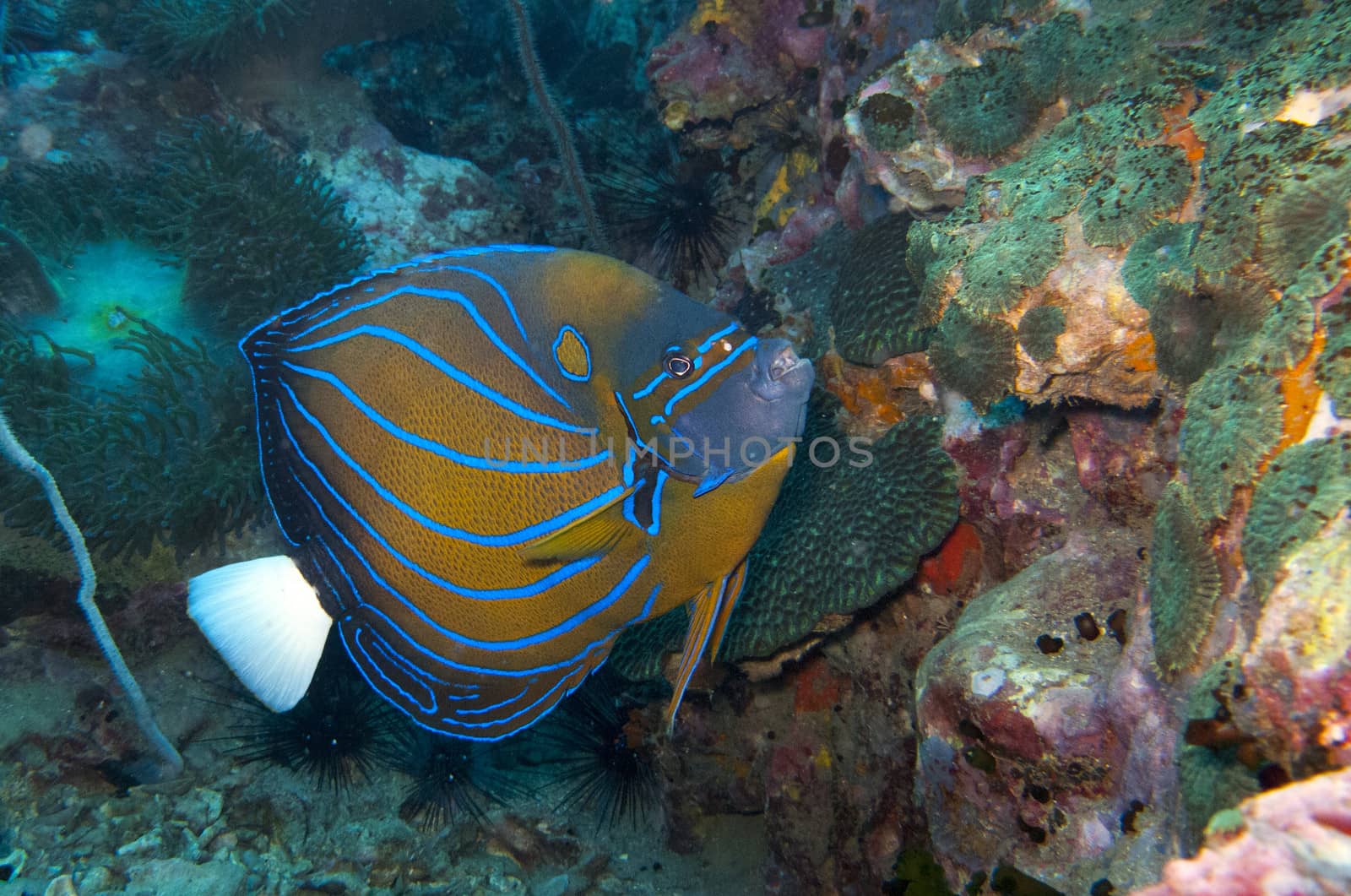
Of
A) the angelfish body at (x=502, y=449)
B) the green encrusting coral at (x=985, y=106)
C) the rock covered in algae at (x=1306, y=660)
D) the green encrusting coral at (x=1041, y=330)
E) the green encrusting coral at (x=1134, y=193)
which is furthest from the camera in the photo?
the green encrusting coral at (x=985, y=106)

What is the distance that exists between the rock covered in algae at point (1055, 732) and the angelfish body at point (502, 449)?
118 cm

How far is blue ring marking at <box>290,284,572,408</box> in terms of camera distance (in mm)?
1823

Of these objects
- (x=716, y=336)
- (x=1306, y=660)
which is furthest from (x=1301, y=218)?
(x=716, y=336)

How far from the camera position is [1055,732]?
7.39 feet

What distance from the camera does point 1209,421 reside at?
1.71 meters

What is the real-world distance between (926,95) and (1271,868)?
343 centimetres

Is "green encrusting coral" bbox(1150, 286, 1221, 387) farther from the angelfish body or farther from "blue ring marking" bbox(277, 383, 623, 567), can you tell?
"blue ring marking" bbox(277, 383, 623, 567)

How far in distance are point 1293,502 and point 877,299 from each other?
7.64 feet

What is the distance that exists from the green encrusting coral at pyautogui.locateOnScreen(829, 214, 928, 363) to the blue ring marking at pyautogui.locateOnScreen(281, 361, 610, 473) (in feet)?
6.50

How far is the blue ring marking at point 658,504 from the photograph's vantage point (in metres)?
1.85

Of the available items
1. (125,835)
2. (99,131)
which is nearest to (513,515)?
(125,835)

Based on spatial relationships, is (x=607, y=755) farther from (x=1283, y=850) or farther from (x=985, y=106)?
(x=985, y=106)

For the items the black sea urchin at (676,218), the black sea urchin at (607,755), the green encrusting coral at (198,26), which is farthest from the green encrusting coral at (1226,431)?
the green encrusting coral at (198,26)

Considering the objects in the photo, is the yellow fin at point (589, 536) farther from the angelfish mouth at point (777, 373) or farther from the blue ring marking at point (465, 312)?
the angelfish mouth at point (777, 373)
